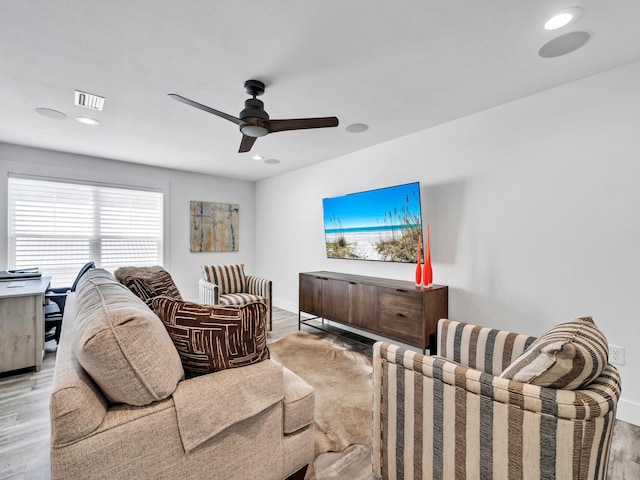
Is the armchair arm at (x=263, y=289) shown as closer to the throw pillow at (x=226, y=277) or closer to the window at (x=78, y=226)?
the throw pillow at (x=226, y=277)

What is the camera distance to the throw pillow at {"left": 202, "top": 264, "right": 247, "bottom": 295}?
13.8 ft

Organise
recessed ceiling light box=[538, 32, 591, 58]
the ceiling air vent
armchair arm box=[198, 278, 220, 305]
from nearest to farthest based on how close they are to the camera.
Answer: recessed ceiling light box=[538, 32, 591, 58] < the ceiling air vent < armchair arm box=[198, 278, 220, 305]

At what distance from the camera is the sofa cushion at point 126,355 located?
39.5 inches

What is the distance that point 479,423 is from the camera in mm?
1088

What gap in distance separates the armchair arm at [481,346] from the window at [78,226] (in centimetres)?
461

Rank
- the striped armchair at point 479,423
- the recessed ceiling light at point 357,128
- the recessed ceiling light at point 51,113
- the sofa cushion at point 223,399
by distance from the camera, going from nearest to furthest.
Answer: the striped armchair at point 479,423 < the sofa cushion at point 223,399 < the recessed ceiling light at point 51,113 < the recessed ceiling light at point 357,128

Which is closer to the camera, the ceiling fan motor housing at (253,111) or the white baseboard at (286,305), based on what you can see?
the ceiling fan motor housing at (253,111)

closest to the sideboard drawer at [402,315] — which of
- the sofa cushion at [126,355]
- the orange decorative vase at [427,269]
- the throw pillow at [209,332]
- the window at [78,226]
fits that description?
the orange decorative vase at [427,269]

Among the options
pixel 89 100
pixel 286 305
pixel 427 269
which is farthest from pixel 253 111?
pixel 286 305

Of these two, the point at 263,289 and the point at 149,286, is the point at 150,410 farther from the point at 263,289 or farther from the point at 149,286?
the point at 263,289

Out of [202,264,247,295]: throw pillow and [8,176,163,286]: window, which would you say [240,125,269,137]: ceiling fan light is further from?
[8,176,163,286]: window

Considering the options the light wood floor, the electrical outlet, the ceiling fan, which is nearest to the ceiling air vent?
the ceiling fan

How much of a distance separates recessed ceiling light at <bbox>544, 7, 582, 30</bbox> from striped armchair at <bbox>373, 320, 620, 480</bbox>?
1.71 m

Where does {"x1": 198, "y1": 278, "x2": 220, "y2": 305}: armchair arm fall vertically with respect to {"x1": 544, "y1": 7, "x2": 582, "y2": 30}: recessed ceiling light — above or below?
below
